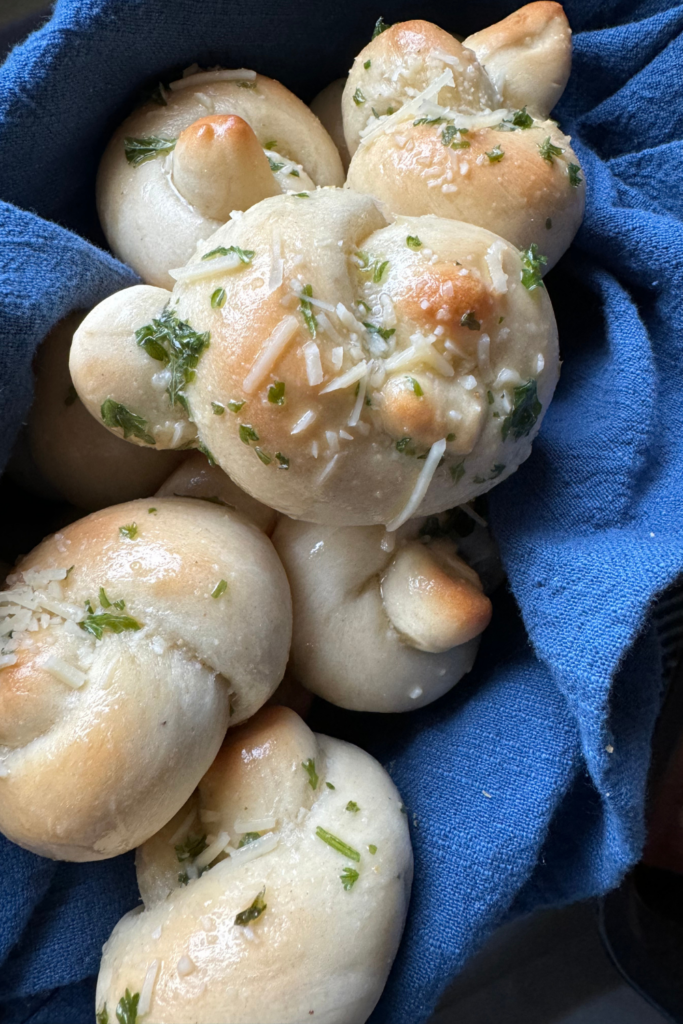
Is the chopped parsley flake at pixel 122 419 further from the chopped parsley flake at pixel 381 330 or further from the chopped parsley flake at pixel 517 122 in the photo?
the chopped parsley flake at pixel 517 122

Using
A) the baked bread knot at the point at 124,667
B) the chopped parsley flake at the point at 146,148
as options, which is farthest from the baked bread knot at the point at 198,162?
the baked bread knot at the point at 124,667

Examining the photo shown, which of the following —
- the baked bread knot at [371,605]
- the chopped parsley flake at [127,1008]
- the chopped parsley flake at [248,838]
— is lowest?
the chopped parsley flake at [127,1008]

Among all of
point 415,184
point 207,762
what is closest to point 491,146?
point 415,184

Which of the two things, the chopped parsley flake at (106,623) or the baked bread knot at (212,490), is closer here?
the chopped parsley flake at (106,623)

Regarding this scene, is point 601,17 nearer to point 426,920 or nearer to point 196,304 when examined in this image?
point 196,304

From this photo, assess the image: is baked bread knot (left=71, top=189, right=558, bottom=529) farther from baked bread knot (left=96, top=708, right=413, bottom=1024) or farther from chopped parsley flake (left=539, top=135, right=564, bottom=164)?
baked bread knot (left=96, top=708, right=413, bottom=1024)

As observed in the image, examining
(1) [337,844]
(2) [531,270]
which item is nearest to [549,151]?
(2) [531,270]
